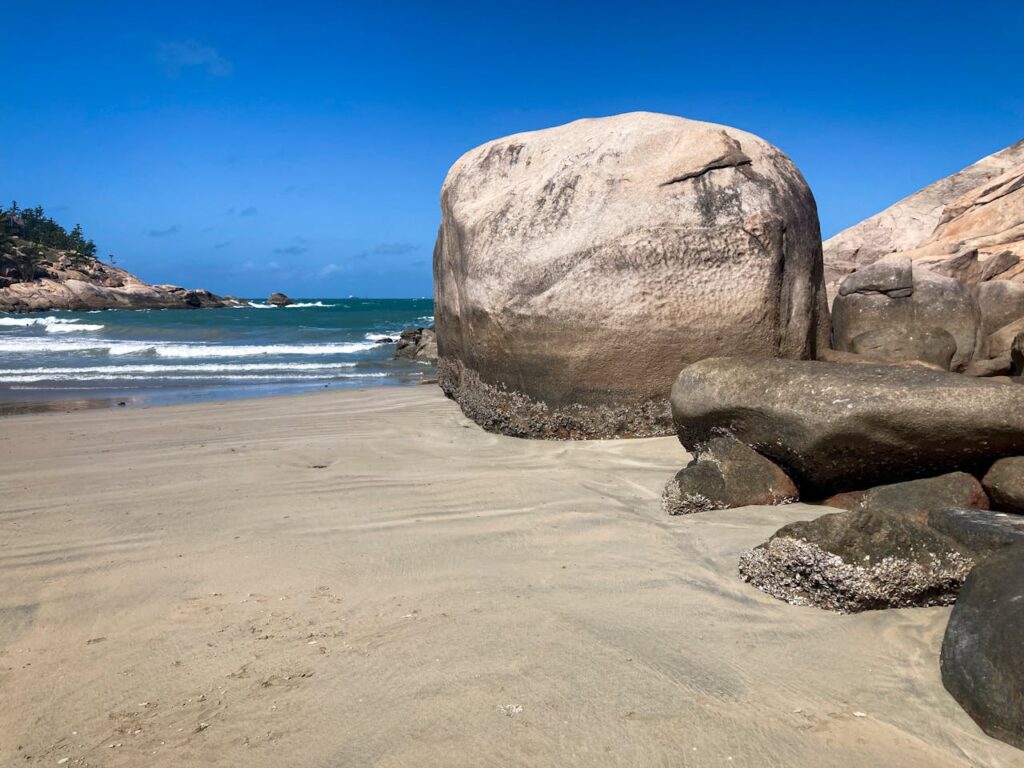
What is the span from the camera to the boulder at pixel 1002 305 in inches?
410

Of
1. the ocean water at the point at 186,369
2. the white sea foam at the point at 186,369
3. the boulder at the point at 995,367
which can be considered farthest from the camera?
the white sea foam at the point at 186,369

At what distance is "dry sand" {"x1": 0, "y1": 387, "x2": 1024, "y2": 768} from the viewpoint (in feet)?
6.61

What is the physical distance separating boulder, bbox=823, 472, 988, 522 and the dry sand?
1.30 ft

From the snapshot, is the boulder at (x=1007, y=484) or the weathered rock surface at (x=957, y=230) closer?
the boulder at (x=1007, y=484)

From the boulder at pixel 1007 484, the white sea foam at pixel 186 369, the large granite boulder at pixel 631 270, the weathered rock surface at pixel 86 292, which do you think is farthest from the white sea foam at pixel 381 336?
the weathered rock surface at pixel 86 292

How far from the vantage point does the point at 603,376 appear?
5.55 m

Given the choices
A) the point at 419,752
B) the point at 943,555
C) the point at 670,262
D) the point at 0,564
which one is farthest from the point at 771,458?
→ the point at 0,564

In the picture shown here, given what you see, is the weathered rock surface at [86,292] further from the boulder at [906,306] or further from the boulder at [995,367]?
the boulder at [995,367]

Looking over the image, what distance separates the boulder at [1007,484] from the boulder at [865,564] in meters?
0.82

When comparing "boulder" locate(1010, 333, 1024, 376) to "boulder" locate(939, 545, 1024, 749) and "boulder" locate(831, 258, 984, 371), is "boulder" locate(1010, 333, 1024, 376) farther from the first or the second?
"boulder" locate(939, 545, 1024, 749)

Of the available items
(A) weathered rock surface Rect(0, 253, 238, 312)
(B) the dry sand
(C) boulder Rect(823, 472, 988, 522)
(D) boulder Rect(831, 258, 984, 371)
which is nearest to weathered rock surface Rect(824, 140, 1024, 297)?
(D) boulder Rect(831, 258, 984, 371)

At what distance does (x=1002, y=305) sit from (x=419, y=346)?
38.0 ft

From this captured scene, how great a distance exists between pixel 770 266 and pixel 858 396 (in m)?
2.05

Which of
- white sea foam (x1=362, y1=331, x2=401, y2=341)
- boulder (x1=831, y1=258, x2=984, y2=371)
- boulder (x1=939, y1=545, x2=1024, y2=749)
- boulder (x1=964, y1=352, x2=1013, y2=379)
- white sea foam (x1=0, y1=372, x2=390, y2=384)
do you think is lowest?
white sea foam (x1=0, y1=372, x2=390, y2=384)
